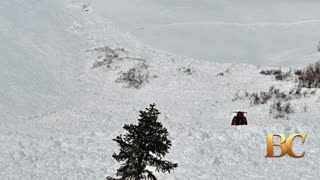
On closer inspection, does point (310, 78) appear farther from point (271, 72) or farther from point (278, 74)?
point (271, 72)

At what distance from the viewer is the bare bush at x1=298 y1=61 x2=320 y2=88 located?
33.3ft

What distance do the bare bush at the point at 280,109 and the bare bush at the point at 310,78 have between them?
1459mm

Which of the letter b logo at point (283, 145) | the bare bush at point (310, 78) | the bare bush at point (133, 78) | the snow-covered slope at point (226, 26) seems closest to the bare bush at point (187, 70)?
the bare bush at point (133, 78)

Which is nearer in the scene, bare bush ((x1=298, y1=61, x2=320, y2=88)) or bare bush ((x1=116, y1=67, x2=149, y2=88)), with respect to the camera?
bare bush ((x1=298, y1=61, x2=320, y2=88))

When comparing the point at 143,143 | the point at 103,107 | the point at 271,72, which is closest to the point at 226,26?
the point at 271,72

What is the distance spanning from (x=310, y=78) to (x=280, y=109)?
2519mm

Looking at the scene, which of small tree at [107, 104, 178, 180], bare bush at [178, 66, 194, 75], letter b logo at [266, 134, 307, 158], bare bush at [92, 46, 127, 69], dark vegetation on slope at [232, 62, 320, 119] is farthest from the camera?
bare bush at [92, 46, 127, 69]

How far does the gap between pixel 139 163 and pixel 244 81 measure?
9379 millimetres

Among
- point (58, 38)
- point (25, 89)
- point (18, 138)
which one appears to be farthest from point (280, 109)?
point (58, 38)

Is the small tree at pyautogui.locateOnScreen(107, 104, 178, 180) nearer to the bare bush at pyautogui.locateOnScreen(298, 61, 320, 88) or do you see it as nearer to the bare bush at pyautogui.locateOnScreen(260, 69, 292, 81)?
the bare bush at pyautogui.locateOnScreen(298, 61, 320, 88)

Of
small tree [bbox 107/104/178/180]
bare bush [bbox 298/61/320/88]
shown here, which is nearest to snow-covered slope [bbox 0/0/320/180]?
bare bush [bbox 298/61/320/88]

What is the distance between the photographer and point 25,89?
10.4 metres

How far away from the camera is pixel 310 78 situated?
10.7 m

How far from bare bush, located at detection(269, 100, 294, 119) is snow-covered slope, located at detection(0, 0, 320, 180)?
0.42ft
